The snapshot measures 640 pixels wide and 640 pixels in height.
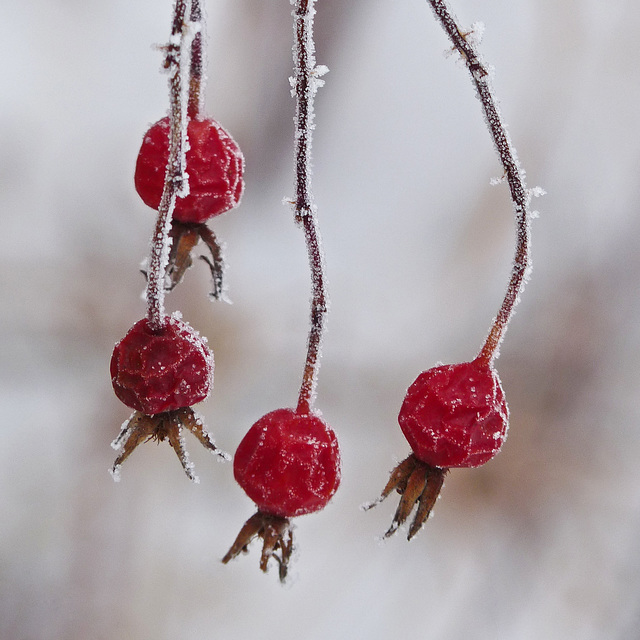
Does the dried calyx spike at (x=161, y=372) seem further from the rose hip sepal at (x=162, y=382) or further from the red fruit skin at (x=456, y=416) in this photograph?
the red fruit skin at (x=456, y=416)

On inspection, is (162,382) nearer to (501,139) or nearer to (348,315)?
(501,139)

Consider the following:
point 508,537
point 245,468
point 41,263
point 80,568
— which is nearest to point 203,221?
point 245,468

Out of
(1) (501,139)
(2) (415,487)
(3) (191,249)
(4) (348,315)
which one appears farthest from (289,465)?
(4) (348,315)

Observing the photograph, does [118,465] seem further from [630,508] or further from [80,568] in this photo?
[630,508]

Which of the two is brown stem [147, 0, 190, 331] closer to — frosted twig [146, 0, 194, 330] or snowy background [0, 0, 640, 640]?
frosted twig [146, 0, 194, 330]

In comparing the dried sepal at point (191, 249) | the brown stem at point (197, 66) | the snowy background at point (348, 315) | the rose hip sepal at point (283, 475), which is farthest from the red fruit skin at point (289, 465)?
the snowy background at point (348, 315)

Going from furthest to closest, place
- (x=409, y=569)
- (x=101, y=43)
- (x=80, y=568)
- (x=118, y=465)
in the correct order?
(x=409, y=569) < (x=80, y=568) < (x=101, y=43) < (x=118, y=465)

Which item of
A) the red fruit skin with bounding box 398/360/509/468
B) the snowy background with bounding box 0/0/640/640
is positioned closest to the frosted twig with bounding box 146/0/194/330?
the red fruit skin with bounding box 398/360/509/468
